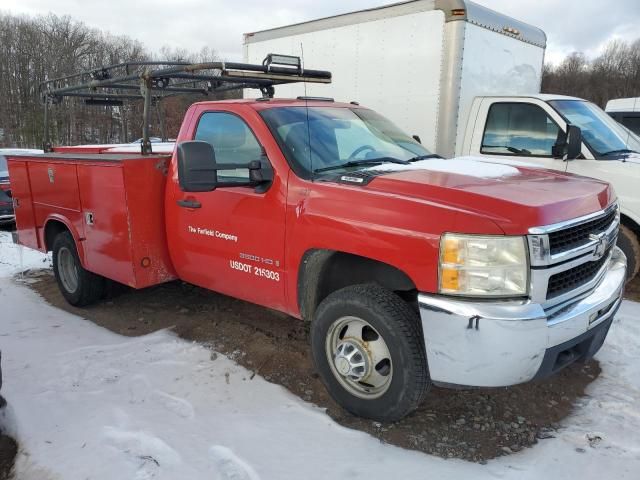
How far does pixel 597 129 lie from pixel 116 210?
16.8 ft

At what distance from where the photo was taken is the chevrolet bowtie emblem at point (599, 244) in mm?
3004

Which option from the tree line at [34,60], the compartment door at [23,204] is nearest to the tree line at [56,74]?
the tree line at [34,60]

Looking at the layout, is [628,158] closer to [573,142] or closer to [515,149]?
[573,142]

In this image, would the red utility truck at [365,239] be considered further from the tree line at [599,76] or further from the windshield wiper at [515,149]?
the tree line at [599,76]

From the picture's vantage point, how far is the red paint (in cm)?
270

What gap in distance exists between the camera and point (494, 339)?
2518 millimetres

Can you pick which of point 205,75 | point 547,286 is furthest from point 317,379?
point 205,75

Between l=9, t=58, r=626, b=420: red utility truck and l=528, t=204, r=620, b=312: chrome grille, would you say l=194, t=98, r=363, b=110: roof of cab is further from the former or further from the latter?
l=528, t=204, r=620, b=312: chrome grille

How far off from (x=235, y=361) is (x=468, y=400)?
1.69m

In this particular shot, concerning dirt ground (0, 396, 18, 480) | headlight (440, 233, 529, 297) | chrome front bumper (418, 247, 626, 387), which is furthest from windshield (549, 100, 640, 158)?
dirt ground (0, 396, 18, 480)

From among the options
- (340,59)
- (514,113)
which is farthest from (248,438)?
(340,59)

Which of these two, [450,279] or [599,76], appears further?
[599,76]

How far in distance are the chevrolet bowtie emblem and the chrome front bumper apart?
43 centimetres

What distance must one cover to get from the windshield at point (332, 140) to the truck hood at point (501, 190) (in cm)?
25
